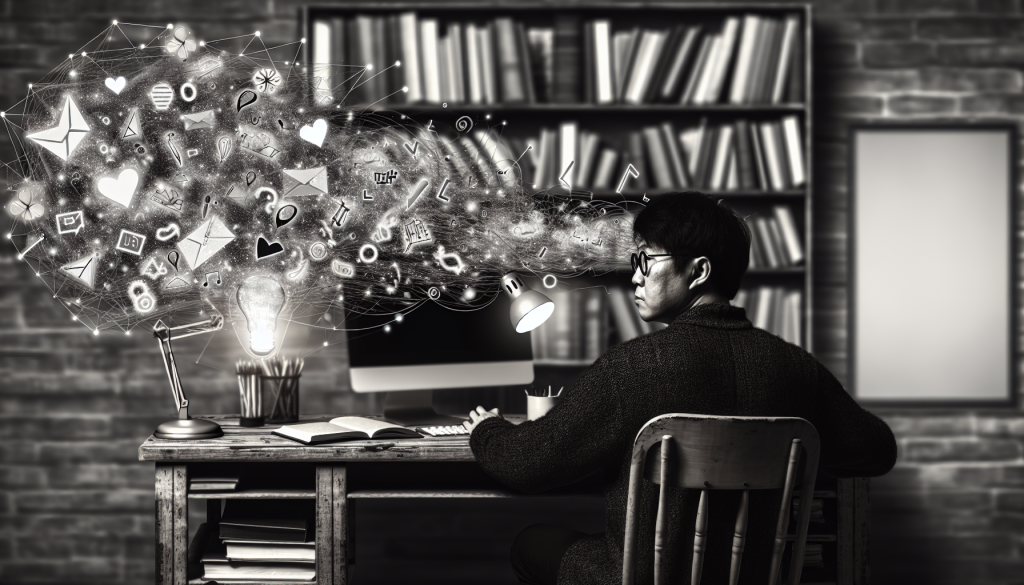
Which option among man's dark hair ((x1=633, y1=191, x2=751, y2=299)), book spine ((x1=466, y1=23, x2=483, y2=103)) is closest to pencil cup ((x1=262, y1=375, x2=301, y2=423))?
man's dark hair ((x1=633, y1=191, x2=751, y2=299))

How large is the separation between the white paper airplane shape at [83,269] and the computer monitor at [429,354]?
2.49 feet

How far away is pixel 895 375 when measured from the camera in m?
3.21

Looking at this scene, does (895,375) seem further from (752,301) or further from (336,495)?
(336,495)

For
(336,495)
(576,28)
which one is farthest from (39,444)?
(576,28)

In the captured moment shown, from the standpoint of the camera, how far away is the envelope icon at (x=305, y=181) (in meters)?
2.44

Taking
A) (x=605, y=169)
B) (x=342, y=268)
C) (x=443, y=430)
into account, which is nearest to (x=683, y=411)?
(x=443, y=430)

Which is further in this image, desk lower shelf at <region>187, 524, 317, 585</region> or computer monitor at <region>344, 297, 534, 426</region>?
computer monitor at <region>344, 297, 534, 426</region>

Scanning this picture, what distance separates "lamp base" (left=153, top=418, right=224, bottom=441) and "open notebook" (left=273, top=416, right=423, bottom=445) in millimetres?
153

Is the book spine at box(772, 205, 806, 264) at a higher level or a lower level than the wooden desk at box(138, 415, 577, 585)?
higher

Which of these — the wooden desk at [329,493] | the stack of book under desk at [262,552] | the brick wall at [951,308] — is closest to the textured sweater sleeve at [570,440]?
the wooden desk at [329,493]

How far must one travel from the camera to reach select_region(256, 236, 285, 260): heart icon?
2424 millimetres

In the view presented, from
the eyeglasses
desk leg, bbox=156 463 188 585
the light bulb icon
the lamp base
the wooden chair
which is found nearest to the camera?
the wooden chair

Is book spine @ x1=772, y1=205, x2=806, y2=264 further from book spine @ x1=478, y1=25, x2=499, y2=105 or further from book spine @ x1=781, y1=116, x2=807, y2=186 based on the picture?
book spine @ x1=478, y1=25, x2=499, y2=105

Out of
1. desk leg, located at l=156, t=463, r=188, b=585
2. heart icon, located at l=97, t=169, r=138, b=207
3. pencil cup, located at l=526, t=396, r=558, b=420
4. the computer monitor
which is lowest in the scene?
desk leg, located at l=156, t=463, r=188, b=585
